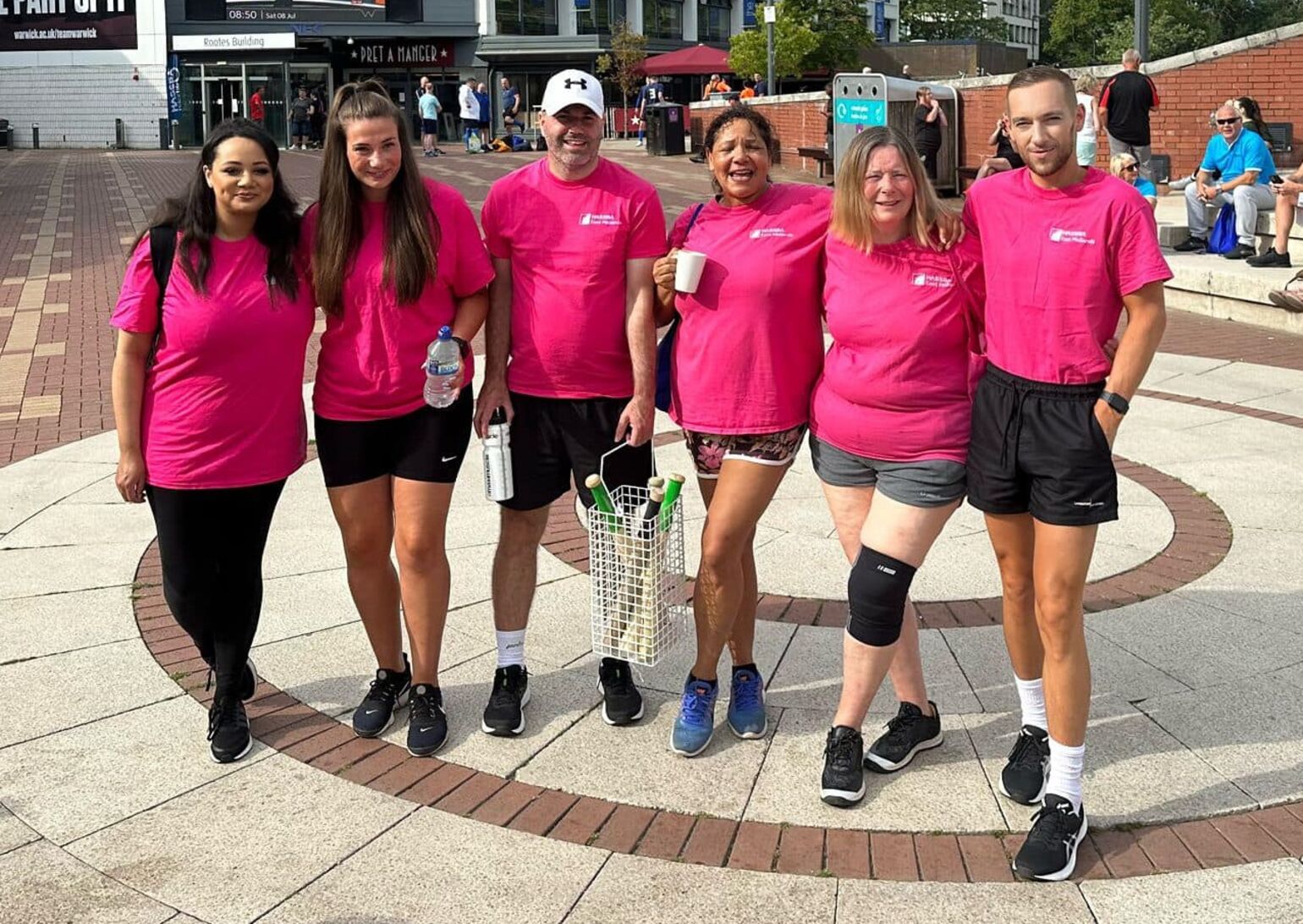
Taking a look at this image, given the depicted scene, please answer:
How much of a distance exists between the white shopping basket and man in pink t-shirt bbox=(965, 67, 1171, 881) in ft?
2.93

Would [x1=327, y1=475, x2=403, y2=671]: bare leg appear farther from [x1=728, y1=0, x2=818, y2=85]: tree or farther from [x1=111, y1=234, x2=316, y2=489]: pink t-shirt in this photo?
[x1=728, y1=0, x2=818, y2=85]: tree

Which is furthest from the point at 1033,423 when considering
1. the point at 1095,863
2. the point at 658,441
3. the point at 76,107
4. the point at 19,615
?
the point at 76,107

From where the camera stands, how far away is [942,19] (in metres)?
88.9

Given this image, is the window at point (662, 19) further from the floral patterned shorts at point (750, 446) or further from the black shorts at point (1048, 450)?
the black shorts at point (1048, 450)

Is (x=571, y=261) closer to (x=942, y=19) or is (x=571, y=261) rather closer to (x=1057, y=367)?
(x=1057, y=367)

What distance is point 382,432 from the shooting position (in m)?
4.01

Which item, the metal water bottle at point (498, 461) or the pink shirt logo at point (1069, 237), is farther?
the metal water bottle at point (498, 461)

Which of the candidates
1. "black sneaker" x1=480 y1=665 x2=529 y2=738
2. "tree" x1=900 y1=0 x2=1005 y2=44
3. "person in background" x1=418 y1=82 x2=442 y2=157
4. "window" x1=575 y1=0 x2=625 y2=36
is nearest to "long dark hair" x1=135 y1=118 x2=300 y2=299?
"black sneaker" x1=480 y1=665 x2=529 y2=738

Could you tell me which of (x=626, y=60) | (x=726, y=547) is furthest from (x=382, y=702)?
(x=626, y=60)

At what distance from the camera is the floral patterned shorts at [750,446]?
3.88 metres

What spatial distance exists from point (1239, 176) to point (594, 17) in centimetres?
4310

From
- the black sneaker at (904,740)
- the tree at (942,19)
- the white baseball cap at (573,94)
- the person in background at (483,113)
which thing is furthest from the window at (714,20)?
the black sneaker at (904,740)

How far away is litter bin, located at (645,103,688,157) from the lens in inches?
1212

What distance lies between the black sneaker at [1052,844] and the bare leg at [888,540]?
56cm
